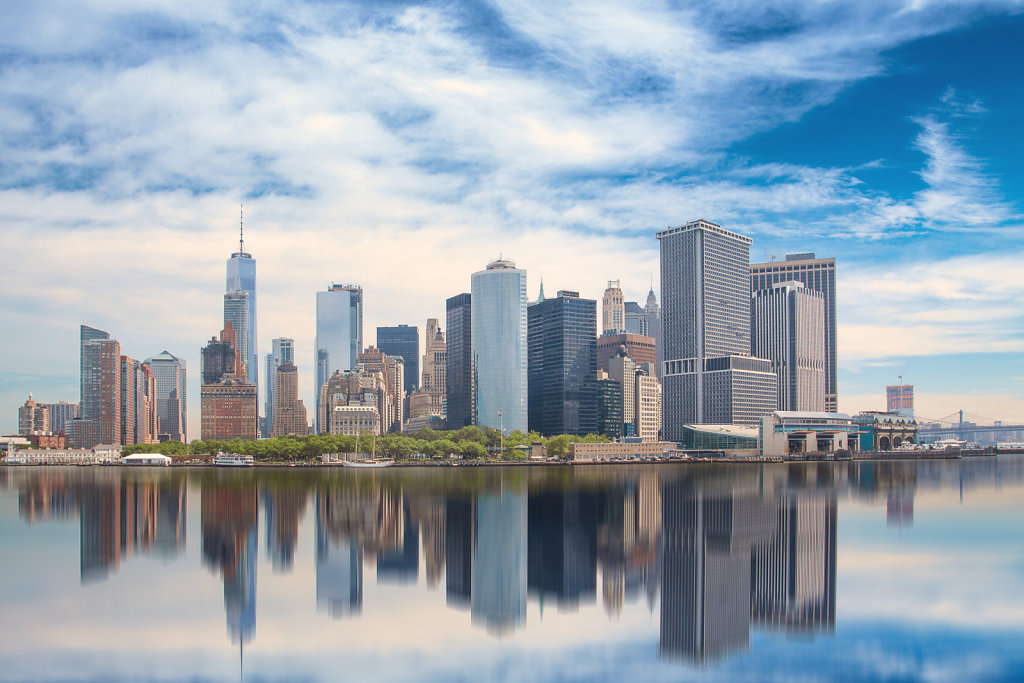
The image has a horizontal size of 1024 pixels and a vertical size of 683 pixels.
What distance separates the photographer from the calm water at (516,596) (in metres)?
28.9

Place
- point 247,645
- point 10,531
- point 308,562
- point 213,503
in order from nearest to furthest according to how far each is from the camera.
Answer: point 247,645 < point 308,562 < point 10,531 < point 213,503

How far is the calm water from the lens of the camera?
2886 centimetres

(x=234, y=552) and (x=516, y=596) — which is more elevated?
(x=516, y=596)

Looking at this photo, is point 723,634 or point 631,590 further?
point 631,590

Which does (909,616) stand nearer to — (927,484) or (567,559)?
(567,559)

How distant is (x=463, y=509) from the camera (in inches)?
2945

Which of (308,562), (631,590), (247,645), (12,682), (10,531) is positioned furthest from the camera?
(10,531)

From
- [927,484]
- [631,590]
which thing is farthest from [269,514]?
[927,484]

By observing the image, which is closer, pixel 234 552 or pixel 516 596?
pixel 516 596

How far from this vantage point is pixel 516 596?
38.5 m

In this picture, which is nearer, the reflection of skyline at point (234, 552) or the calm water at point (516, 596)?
the calm water at point (516, 596)

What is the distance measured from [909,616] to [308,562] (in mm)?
28945

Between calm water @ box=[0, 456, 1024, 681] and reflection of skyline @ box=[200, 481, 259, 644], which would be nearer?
calm water @ box=[0, 456, 1024, 681]

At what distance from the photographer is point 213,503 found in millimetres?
83688
